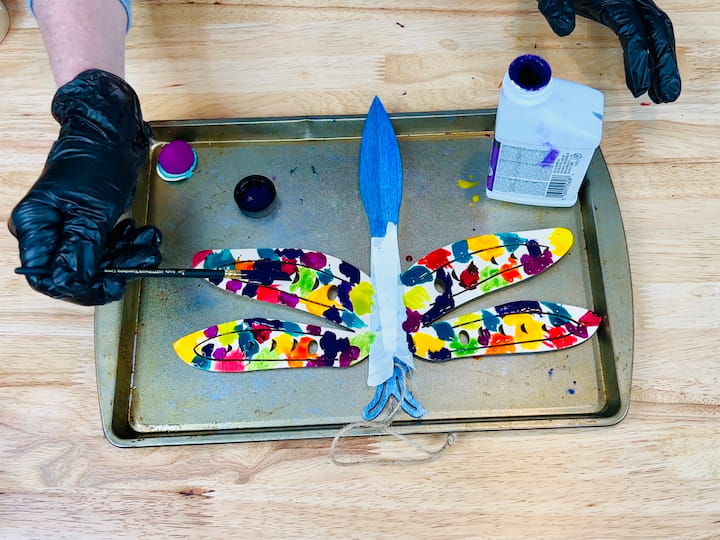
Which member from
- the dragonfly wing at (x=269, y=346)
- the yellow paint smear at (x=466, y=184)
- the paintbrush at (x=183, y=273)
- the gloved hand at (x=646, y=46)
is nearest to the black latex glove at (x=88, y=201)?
the paintbrush at (x=183, y=273)

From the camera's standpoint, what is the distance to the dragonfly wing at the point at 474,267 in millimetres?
750

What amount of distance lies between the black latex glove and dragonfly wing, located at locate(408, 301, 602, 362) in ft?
1.11

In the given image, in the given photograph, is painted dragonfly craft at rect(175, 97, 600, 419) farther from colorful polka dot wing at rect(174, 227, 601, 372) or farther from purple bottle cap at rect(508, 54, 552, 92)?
purple bottle cap at rect(508, 54, 552, 92)

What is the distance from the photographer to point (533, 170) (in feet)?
2.39

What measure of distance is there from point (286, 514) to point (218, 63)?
62 centimetres

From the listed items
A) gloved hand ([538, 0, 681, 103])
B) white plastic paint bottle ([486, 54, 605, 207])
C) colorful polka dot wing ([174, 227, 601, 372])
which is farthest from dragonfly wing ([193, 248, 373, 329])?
gloved hand ([538, 0, 681, 103])

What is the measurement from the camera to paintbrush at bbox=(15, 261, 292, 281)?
65cm

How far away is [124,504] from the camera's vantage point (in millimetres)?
707

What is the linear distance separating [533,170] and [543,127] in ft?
0.27

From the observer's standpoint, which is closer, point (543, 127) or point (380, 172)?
point (543, 127)

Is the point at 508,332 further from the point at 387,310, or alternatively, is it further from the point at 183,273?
the point at 183,273

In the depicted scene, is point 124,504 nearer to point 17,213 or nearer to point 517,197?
point 17,213

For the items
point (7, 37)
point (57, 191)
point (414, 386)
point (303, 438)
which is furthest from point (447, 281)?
point (7, 37)

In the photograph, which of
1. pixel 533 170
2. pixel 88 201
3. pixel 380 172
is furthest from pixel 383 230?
pixel 88 201
